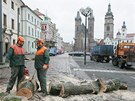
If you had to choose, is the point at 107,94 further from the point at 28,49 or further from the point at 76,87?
the point at 28,49

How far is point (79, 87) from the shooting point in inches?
344

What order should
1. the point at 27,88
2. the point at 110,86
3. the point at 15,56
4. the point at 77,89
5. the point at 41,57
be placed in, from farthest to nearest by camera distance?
1. the point at 110,86
2. the point at 77,89
3. the point at 41,57
4. the point at 15,56
5. the point at 27,88

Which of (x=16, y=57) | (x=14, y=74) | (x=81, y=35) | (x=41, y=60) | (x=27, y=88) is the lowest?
(x=27, y=88)

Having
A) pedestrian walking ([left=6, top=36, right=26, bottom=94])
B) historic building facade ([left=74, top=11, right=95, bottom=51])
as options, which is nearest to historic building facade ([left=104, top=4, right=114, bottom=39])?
historic building facade ([left=74, top=11, right=95, bottom=51])

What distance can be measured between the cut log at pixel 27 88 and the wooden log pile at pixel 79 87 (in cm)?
59

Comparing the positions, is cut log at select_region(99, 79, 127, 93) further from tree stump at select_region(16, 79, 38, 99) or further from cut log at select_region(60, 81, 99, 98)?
tree stump at select_region(16, 79, 38, 99)

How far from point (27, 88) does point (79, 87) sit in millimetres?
1850

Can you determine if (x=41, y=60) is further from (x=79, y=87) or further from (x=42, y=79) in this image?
(x=79, y=87)

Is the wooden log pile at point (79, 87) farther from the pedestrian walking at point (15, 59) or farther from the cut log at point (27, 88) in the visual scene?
the pedestrian walking at point (15, 59)

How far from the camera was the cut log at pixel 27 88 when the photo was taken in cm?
784

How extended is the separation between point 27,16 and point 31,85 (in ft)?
142

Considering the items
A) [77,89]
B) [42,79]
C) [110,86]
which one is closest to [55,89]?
[42,79]

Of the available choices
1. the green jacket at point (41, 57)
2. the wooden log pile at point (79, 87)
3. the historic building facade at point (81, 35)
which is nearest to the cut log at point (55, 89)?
the wooden log pile at point (79, 87)

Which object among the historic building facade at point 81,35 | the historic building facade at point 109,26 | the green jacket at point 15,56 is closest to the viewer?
the green jacket at point 15,56
